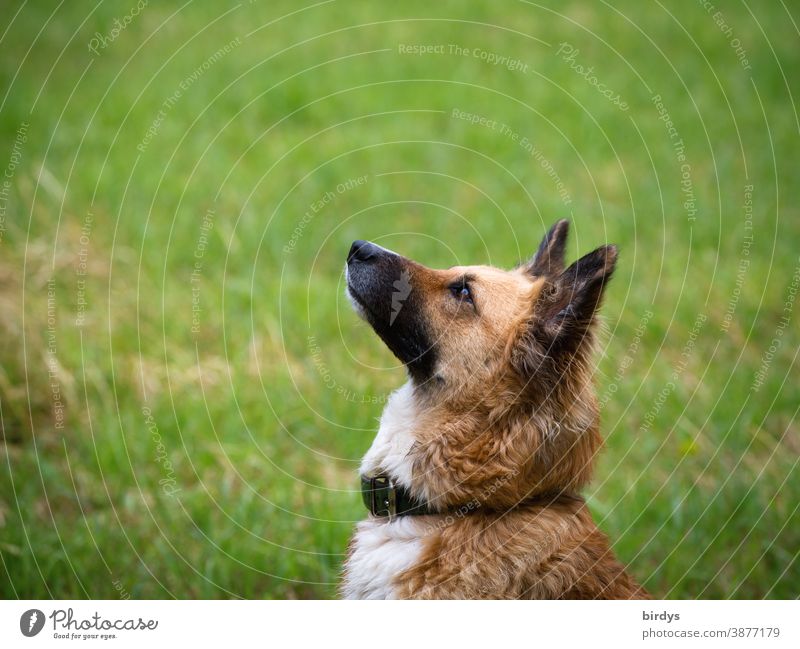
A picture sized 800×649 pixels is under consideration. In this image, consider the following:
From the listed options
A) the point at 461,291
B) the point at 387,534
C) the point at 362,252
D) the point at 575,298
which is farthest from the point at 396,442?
the point at 575,298

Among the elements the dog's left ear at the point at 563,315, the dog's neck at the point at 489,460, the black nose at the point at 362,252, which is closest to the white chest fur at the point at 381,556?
the dog's neck at the point at 489,460

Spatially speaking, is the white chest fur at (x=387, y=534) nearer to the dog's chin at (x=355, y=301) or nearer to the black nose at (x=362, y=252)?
the dog's chin at (x=355, y=301)

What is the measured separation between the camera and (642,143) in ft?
27.0

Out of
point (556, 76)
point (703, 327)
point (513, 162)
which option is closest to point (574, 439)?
point (703, 327)

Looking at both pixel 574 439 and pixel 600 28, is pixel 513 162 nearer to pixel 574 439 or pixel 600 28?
pixel 600 28

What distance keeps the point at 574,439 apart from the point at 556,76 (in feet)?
21.1

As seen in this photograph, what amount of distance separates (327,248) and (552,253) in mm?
3308

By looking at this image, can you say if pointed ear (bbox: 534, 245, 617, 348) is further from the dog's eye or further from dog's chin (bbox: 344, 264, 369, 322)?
dog's chin (bbox: 344, 264, 369, 322)

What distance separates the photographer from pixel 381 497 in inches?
139

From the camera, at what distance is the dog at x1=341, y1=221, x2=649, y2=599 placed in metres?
3.28

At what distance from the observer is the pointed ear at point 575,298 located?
315 centimetres

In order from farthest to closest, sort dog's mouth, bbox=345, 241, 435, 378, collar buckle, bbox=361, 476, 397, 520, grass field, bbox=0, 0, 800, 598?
grass field, bbox=0, 0, 800, 598 < dog's mouth, bbox=345, 241, 435, 378 < collar buckle, bbox=361, 476, 397, 520

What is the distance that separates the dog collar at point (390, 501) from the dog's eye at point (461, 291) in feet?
2.92

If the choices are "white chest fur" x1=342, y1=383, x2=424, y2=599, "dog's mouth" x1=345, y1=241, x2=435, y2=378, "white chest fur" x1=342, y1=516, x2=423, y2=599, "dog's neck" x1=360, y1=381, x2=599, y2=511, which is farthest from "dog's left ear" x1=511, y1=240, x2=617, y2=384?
"white chest fur" x1=342, y1=516, x2=423, y2=599
